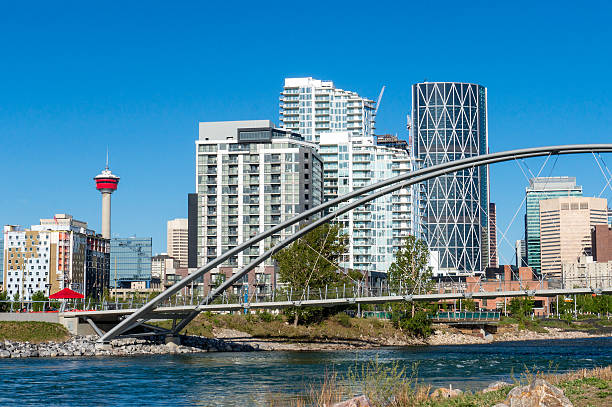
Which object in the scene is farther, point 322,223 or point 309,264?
point 309,264

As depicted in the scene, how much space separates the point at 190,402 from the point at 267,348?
42.9 m

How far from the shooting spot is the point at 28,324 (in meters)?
65.6

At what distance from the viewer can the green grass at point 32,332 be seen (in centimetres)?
6359

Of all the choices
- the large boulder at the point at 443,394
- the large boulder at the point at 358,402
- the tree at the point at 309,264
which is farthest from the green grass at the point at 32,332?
the large boulder at the point at 358,402

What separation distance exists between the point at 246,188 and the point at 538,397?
12372 centimetres

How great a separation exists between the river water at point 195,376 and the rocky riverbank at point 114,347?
2.87 meters

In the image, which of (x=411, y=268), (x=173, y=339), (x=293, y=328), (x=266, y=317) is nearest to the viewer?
(x=173, y=339)

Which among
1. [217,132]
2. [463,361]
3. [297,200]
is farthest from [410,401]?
[217,132]

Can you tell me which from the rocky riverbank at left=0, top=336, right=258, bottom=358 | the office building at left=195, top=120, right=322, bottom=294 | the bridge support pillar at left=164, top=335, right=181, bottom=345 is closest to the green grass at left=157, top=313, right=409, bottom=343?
the rocky riverbank at left=0, top=336, right=258, bottom=358

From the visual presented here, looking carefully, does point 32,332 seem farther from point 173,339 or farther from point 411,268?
point 411,268

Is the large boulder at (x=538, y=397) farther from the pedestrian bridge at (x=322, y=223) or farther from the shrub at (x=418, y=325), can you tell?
the shrub at (x=418, y=325)

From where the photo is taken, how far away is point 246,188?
474 feet

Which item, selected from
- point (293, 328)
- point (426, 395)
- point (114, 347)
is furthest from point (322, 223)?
point (426, 395)

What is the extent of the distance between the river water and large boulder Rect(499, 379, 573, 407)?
24.6 feet
